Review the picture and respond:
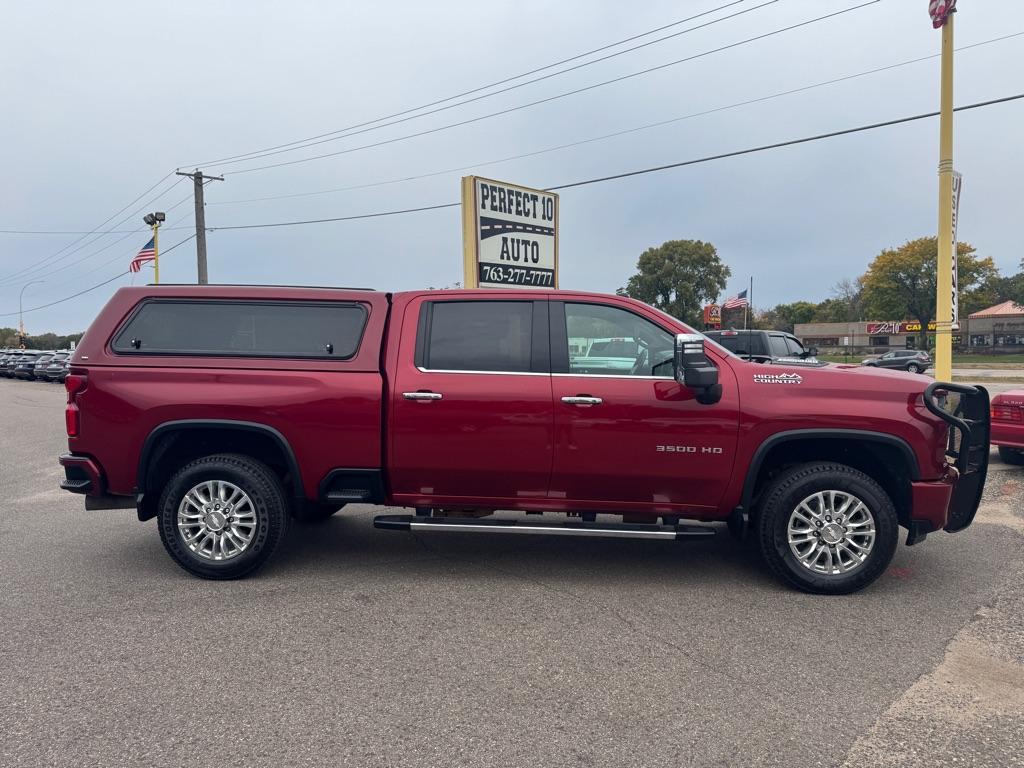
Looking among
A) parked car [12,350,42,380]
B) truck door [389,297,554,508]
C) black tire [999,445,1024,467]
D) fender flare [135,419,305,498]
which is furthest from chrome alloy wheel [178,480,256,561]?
parked car [12,350,42,380]

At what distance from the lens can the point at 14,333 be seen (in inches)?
4284

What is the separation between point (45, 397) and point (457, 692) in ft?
89.6

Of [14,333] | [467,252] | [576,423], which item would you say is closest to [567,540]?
[576,423]

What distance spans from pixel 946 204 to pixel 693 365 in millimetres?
7540

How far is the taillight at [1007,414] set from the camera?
8453mm

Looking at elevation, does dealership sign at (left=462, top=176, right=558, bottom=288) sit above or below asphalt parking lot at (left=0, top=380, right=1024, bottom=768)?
above

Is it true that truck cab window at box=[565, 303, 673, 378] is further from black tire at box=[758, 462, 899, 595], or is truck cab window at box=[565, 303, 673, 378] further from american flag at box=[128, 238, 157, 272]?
american flag at box=[128, 238, 157, 272]

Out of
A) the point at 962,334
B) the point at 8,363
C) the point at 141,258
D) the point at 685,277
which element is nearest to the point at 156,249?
the point at 141,258

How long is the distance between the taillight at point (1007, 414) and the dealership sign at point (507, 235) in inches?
280

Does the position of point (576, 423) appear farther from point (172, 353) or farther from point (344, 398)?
point (172, 353)

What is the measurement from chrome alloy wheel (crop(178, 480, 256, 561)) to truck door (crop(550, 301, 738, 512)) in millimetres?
2136

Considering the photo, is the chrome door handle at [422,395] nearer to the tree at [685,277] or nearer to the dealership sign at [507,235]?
the dealership sign at [507,235]

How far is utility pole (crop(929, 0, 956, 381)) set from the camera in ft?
32.3

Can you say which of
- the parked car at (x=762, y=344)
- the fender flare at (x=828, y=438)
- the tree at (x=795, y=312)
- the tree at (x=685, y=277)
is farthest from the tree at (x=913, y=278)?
the fender flare at (x=828, y=438)
